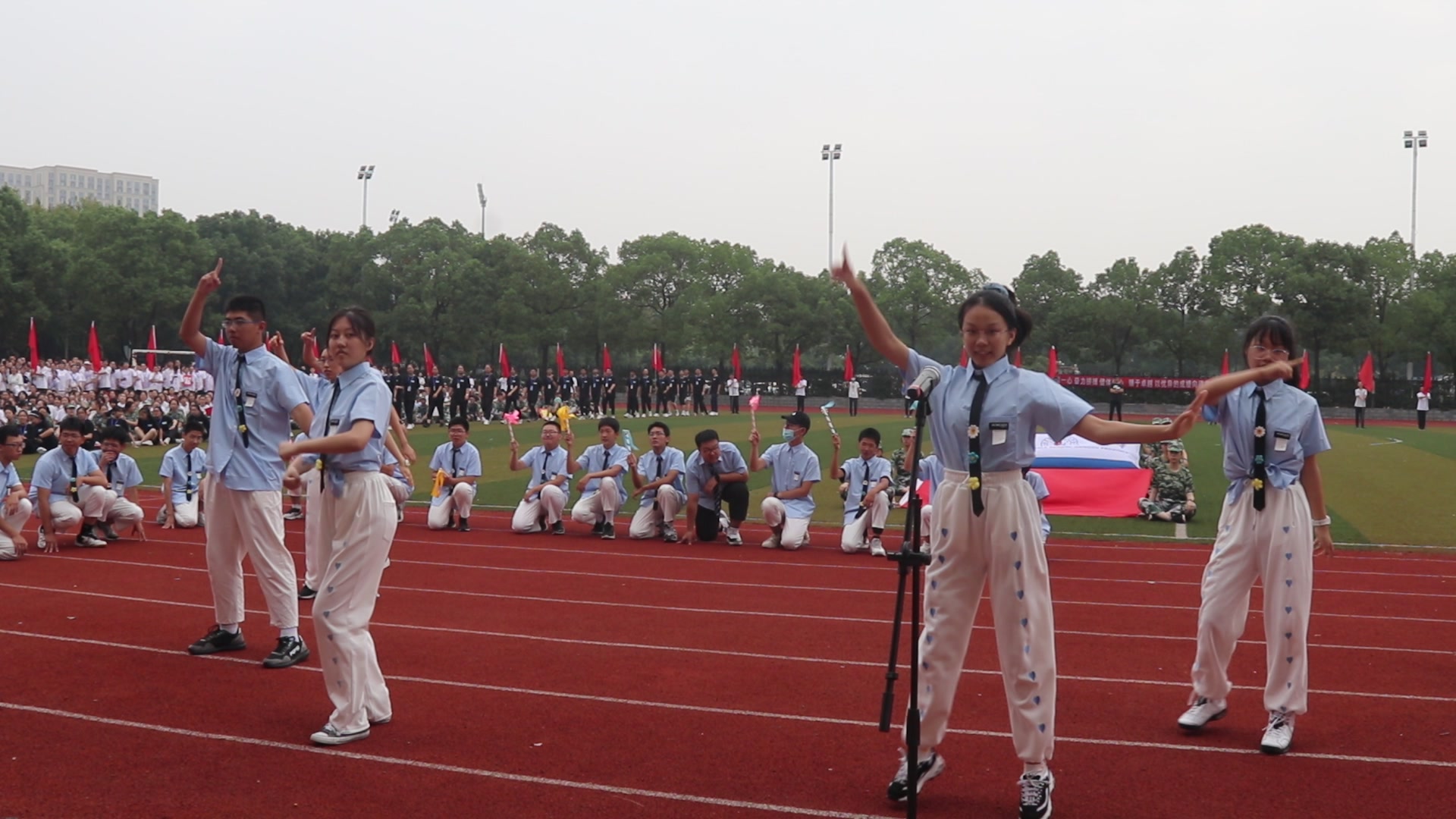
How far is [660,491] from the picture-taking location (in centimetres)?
1399

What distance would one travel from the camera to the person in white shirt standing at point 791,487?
13.5 meters

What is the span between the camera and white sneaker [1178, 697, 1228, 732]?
19.5 feet

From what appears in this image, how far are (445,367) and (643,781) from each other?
185ft

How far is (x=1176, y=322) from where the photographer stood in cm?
5741

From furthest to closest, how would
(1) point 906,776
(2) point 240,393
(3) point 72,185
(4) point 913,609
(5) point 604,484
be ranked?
(3) point 72,185, (5) point 604,484, (2) point 240,393, (1) point 906,776, (4) point 913,609

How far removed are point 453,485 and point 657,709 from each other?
8748 millimetres

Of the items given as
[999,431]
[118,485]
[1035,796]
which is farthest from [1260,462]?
[118,485]

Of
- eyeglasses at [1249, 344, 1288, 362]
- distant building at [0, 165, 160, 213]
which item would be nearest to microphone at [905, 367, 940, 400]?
eyeglasses at [1249, 344, 1288, 362]

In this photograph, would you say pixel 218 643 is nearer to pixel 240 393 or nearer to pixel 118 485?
pixel 240 393

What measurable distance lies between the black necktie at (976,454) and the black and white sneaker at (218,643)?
4.99 m

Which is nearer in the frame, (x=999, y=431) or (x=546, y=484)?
(x=999, y=431)

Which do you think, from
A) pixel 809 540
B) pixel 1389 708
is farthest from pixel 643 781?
pixel 809 540

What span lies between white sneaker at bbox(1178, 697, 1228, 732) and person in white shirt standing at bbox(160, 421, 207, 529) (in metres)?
11.5

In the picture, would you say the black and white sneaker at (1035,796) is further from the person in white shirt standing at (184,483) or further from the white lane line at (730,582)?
the person in white shirt standing at (184,483)
